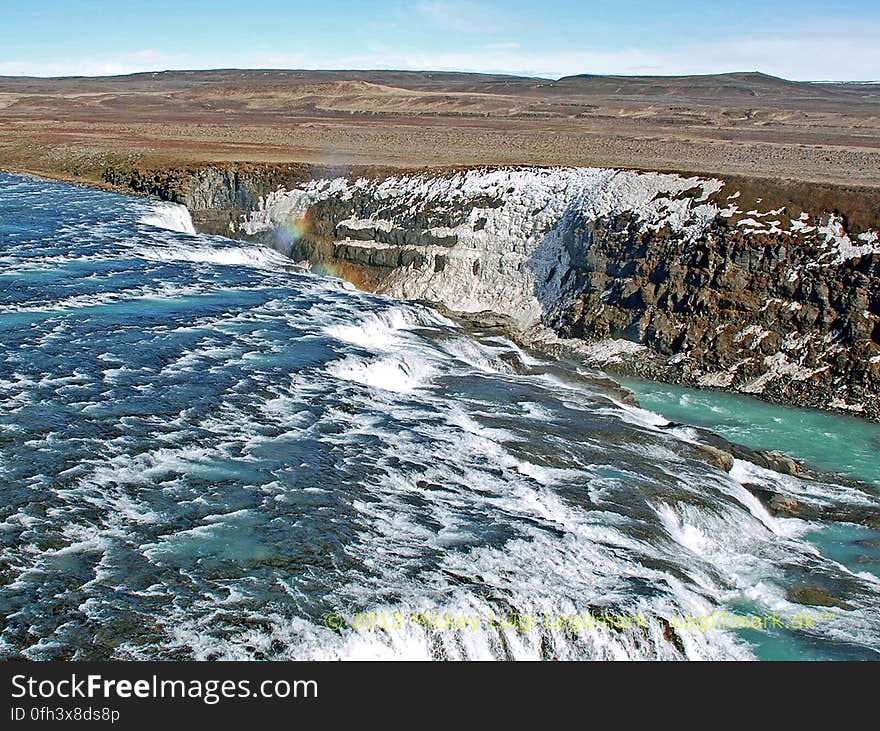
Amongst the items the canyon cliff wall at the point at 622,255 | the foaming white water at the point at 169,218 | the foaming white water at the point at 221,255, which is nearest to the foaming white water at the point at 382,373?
the canyon cliff wall at the point at 622,255

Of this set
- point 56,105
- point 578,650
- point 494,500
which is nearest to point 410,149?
point 494,500

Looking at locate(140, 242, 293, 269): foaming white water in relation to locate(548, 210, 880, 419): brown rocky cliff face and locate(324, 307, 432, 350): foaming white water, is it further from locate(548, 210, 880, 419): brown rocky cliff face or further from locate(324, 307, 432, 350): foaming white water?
locate(548, 210, 880, 419): brown rocky cliff face

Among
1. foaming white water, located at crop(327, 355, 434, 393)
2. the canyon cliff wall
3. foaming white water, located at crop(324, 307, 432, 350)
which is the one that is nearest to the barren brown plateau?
the canyon cliff wall

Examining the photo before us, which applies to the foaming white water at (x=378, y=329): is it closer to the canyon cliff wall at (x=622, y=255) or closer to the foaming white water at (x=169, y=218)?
the canyon cliff wall at (x=622, y=255)

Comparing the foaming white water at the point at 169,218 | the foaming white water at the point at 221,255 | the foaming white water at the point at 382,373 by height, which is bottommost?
the foaming white water at the point at 382,373

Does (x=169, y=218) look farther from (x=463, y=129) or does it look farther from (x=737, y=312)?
(x=463, y=129)

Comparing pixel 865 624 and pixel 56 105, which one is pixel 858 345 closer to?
pixel 865 624
